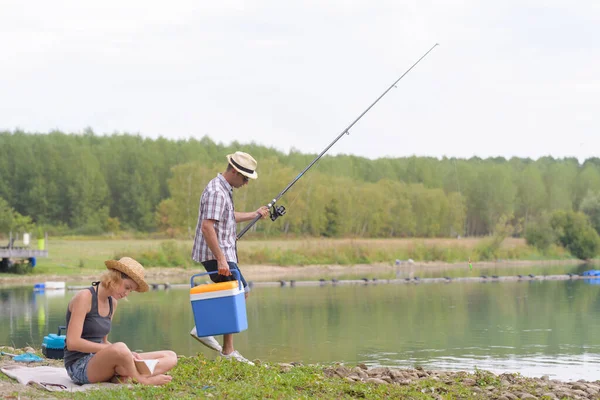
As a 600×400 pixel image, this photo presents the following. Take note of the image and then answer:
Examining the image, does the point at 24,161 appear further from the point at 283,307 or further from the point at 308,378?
the point at 308,378

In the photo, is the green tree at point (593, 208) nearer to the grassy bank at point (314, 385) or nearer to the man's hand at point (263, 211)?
the grassy bank at point (314, 385)

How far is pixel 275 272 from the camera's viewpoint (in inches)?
1439

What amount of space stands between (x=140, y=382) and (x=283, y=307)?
14.1m

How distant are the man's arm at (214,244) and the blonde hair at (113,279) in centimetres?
139

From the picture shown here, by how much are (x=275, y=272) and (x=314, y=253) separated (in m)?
3.71

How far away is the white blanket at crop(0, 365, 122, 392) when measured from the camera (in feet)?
21.9

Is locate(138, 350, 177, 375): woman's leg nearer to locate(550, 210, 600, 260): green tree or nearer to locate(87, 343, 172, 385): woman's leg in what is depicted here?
locate(87, 343, 172, 385): woman's leg

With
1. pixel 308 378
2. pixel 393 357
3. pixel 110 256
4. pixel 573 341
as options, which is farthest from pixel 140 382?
pixel 110 256

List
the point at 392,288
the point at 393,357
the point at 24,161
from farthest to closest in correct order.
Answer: the point at 24,161, the point at 392,288, the point at 393,357

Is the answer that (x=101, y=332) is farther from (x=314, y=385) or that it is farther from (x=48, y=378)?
(x=314, y=385)

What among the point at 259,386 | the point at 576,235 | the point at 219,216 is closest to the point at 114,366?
the point at 259,386

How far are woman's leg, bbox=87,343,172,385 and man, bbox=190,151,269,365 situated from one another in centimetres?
136

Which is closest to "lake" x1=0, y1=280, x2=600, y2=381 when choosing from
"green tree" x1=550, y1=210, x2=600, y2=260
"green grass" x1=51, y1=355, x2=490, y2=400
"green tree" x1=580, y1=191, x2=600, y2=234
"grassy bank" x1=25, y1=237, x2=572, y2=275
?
"green grass" x1=51, y1=355, x2=490, y2=400

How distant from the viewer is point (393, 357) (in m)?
12.3
